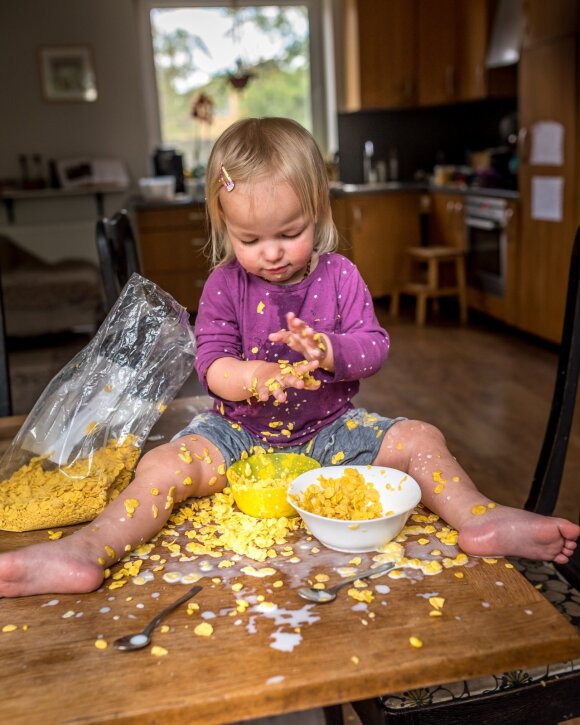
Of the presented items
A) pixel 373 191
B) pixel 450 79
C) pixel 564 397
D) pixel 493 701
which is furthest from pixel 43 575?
pixel 450 79

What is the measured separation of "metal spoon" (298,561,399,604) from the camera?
679mm

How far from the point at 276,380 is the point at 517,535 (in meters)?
0.33

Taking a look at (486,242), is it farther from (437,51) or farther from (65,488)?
(65,488)

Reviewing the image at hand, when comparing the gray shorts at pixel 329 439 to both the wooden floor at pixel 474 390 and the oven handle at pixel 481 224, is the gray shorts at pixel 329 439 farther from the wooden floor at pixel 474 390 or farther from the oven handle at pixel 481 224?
the oven handle at pixel 481 224

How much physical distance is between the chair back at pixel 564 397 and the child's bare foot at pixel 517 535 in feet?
1.28

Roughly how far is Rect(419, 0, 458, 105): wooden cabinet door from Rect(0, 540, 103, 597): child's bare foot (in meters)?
5.06

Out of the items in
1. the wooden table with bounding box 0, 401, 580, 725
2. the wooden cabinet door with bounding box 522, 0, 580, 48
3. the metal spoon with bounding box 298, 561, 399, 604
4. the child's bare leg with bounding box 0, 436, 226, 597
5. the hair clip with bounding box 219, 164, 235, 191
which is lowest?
the wooden table with bounding box 0, 401, 580, 725

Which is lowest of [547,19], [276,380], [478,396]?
[478,396]

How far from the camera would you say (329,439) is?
106 cm

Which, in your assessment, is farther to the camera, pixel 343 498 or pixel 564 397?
pixel 564 397

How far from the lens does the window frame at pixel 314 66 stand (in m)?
5.30

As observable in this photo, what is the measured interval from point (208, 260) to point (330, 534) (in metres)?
0.57

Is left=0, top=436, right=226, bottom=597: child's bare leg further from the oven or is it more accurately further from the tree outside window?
the tree outside window

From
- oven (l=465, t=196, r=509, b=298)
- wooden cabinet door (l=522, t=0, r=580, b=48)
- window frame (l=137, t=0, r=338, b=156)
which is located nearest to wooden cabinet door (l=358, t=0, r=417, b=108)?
window frame (l=137, t=0, r=338, b=156)
